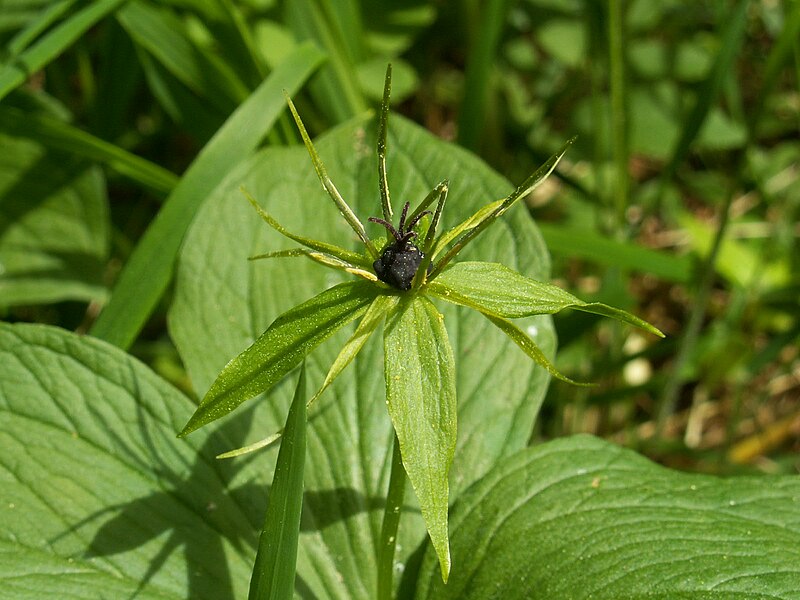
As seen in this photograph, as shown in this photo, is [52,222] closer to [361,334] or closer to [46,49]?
[46,49]

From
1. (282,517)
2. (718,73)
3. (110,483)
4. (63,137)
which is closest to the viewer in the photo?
(282,517)

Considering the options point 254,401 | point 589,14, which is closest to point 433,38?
point 589,14

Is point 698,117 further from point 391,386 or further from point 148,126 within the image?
point 148,126

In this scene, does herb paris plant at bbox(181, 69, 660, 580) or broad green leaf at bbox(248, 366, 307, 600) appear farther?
broad green leaf at bbox(248, 366, 307, 600)

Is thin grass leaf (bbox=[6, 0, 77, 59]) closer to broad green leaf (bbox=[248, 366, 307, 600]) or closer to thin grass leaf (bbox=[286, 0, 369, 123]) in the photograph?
thin grass leaf (bbox=[286, 0, 369, 123])

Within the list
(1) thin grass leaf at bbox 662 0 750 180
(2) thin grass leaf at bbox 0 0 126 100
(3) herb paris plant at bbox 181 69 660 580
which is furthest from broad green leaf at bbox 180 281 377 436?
(1) thin grass leaf at bbox 662 0 750 180

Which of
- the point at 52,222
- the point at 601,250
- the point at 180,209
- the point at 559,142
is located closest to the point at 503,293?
the point at 180,209
